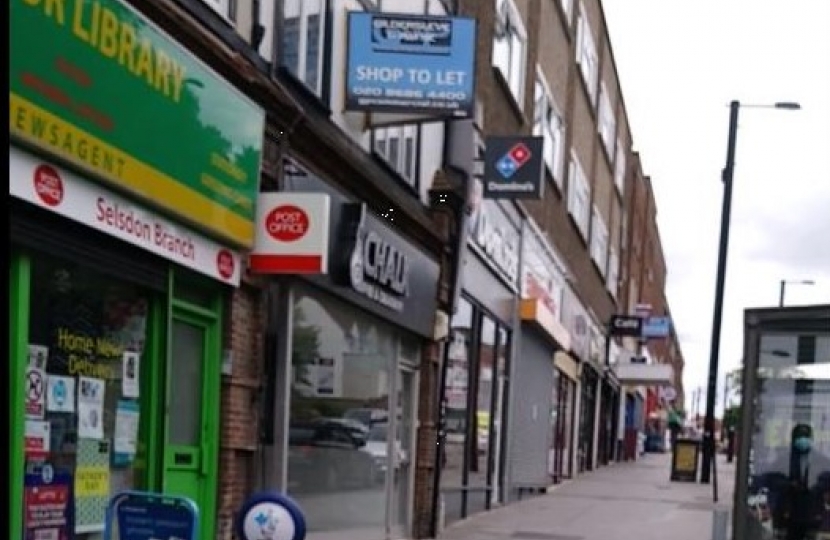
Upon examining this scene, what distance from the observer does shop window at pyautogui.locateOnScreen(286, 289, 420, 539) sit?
12250 mm

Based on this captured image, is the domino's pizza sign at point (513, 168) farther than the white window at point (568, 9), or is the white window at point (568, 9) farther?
the white window at point (568, 9)

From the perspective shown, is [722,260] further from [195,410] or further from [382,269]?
[195,410]

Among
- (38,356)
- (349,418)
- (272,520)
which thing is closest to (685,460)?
(349,418)

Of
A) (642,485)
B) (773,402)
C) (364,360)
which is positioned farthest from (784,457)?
(642,485)

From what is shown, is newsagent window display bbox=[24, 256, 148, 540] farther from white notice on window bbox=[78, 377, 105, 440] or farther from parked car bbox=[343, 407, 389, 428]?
parked car bbox=[343, 407, 389, 428]

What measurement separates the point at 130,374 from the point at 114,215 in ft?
3.97

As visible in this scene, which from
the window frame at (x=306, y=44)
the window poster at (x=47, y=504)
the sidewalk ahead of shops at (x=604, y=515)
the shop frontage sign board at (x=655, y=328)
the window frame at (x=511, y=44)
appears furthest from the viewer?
the shop frontage sign board at (x=655, y=328)

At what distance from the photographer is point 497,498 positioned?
73.0 ft

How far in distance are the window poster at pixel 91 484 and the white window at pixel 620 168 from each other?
118 feet

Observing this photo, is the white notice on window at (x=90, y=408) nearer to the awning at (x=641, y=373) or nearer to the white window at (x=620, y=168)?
the white window at (x=620, y=168)

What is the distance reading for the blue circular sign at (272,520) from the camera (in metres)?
5.88

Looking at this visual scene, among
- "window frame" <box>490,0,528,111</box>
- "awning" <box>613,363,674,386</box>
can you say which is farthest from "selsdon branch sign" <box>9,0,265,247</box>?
"awning" <box>613,363,674,386</box>

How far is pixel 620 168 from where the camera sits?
45.8m

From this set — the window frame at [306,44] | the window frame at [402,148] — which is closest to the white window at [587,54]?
the window frame at [402,148]
